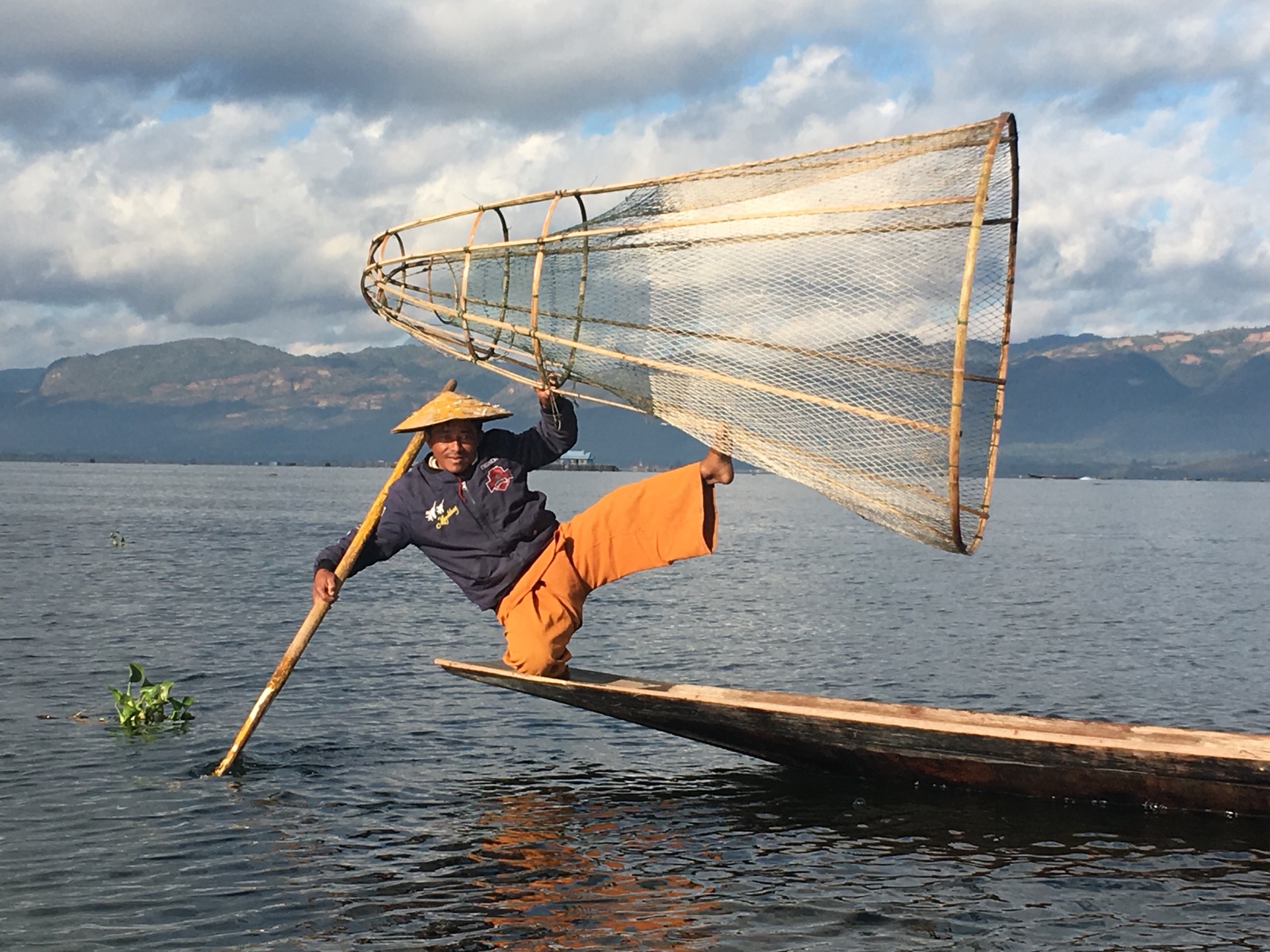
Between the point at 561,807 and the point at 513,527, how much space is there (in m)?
2.64

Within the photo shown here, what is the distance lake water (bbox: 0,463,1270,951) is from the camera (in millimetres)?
7969

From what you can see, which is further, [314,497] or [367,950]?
[314,497]

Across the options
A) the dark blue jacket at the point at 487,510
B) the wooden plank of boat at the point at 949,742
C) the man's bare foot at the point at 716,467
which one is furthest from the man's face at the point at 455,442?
the man's bare foot at the point at 716,467

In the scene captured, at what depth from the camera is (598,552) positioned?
30.2 ft

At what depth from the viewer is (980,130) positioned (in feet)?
24.3

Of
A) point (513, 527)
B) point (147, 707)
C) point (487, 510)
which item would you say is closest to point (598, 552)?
point (513, 527)

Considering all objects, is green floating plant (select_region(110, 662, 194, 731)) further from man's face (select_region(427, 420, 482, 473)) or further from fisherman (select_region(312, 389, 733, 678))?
man's face (select_region(427, 420, 482, 473))

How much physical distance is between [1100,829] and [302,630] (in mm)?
6376

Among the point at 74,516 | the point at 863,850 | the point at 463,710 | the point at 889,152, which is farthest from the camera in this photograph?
the point at 74,516

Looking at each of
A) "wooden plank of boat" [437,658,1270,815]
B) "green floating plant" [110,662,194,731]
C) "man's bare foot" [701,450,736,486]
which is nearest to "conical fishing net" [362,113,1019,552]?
"man's bare foot" [701,450,736,486]

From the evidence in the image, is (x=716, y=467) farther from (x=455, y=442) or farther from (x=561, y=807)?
(x=561, y=807)

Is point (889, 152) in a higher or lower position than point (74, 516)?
higher

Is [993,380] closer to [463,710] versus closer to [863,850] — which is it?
[863,850]

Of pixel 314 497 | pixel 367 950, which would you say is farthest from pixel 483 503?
pixel 314 497
